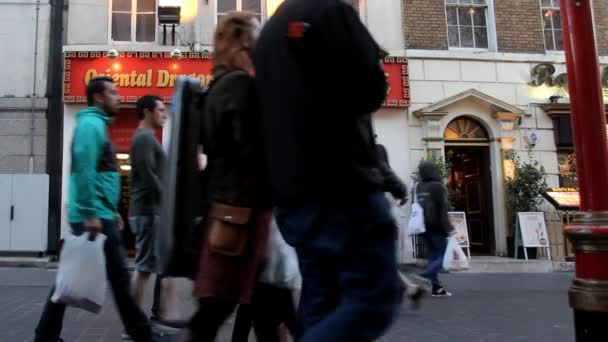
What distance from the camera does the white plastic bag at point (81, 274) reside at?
3.17 meters

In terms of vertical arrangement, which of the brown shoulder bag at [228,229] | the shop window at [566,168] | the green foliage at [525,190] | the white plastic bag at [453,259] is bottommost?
the white plastic bag at [453,259]

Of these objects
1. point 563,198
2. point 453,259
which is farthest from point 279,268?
point 563,198

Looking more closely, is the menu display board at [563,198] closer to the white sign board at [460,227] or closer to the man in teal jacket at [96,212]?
the white sign board at [460,227]

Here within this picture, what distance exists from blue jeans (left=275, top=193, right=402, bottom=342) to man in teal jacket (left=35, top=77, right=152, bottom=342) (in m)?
1.85

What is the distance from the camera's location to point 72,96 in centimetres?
1076

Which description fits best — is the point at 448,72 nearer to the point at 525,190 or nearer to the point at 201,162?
the point at 525,190

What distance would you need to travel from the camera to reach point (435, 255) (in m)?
6.73

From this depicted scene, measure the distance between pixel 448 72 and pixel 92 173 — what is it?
1010 cm

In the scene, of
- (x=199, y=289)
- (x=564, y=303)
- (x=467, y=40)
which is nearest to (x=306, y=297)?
(x=199, y=289)

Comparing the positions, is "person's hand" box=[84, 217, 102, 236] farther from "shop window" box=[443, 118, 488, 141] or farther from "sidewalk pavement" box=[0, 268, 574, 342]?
"shop window" box=[443, 118, 488, 141]

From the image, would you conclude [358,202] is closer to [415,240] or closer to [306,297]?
[306,297]

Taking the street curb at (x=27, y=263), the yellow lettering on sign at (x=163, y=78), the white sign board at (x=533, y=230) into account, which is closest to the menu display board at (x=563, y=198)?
the white sign board at (x=533, y=230)

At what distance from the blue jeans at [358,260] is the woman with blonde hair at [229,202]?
470mm

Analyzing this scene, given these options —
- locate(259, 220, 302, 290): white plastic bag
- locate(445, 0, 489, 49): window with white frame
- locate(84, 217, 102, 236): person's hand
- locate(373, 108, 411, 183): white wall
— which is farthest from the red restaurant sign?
locate(259, 220, 302, 290): white plastic bag
